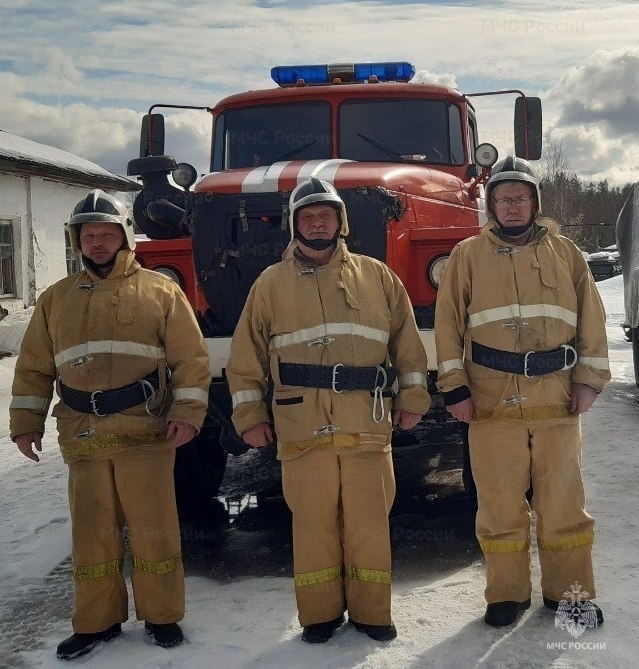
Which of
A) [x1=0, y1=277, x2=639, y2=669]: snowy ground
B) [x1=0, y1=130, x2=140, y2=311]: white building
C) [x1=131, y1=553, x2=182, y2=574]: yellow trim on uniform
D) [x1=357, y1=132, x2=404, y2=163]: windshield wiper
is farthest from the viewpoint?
[x1=0, y1=130, x2=140, y2=311]: white building

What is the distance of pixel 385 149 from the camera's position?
212 inches

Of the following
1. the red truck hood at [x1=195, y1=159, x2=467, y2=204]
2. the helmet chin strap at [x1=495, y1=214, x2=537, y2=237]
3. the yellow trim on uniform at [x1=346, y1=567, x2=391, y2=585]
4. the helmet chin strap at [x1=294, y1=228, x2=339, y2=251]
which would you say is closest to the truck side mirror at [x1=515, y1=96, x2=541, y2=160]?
the red truck hood at [x1=195, y1=159, x2=467, y2=204]

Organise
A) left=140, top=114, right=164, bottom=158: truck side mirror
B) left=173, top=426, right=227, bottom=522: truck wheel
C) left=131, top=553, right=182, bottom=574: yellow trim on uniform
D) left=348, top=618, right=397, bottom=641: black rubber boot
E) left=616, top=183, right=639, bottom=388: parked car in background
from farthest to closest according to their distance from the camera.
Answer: left=616, top=183, right=639, bottom=388: parked car in background < left=140, top=114, right=164, bottom=158: truck side mirror < left=173, top=426, right=227, bottom=522: truck wheel < left=131, top=553, right=182, bottom=574: yellow trim on uniform < left=348, top=618, right=397, bottom=641: black rubber boot

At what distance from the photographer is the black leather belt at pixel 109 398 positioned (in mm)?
3367

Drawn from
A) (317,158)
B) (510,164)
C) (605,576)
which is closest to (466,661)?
(605,576)

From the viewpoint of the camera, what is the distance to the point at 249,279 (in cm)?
434

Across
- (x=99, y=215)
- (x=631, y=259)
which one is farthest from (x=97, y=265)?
(x=631, y=259)

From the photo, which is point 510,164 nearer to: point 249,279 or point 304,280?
point 304,280

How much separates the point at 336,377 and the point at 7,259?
42.4ft

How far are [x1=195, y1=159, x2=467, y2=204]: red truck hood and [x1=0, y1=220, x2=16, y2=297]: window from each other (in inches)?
441

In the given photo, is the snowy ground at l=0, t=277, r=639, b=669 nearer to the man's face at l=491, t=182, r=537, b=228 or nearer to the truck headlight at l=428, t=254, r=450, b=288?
the truck headlight at l=428, t=254, r=450, b=288

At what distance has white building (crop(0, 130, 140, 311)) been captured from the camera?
1444cm

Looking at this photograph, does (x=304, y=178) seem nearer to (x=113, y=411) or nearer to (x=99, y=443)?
(x=113, y=411)

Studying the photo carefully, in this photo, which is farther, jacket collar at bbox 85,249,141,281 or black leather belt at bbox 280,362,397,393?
jacket collar at bbox 85,249,141,281
